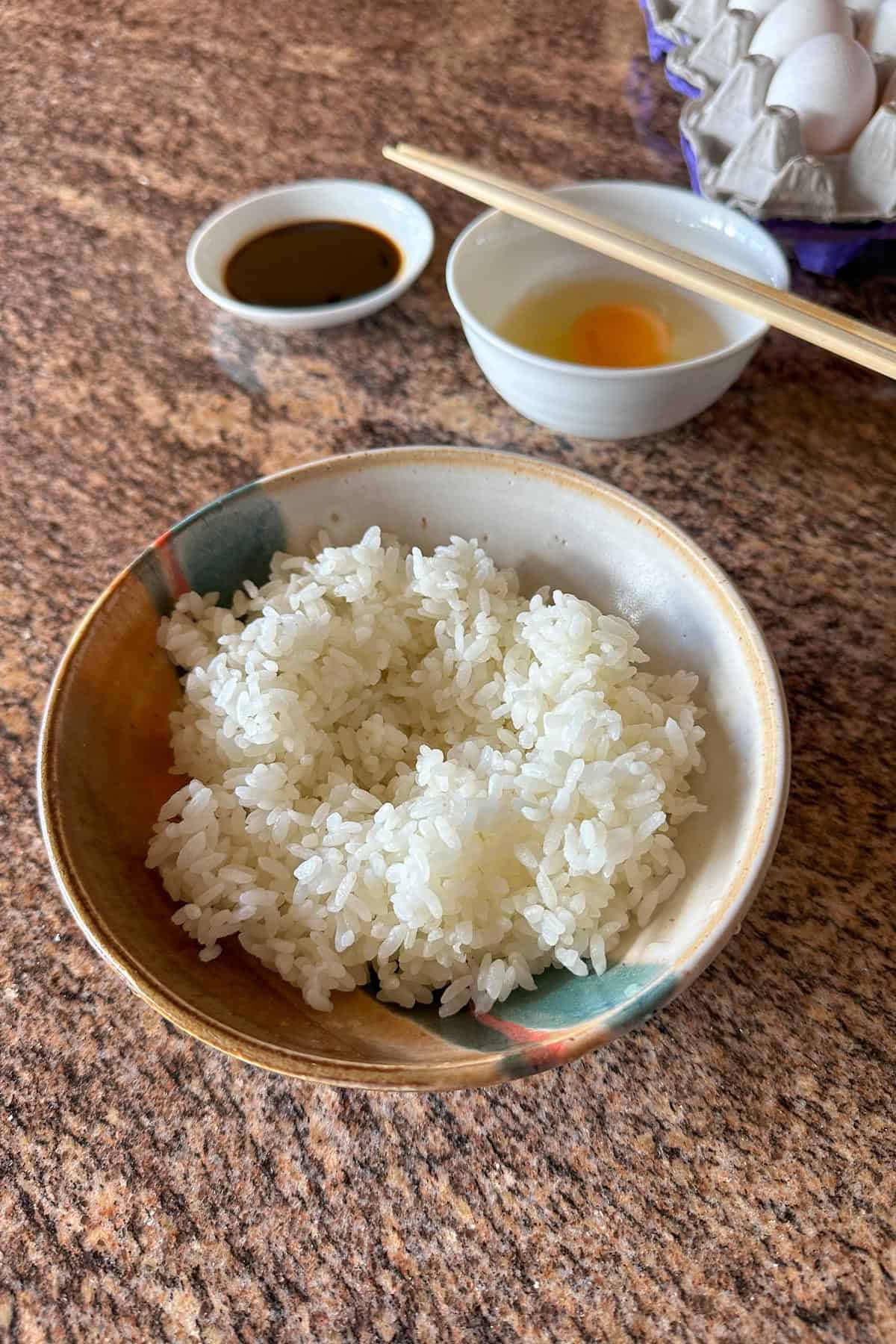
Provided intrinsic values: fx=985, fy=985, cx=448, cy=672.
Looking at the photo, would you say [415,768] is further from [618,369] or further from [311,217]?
[311,217]

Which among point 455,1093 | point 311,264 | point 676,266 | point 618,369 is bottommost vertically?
point 455,1093

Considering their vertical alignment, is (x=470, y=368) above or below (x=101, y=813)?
above

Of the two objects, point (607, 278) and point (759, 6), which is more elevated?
point (759, 6)

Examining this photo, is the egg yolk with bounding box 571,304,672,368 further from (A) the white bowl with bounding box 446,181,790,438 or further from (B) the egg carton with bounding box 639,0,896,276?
(B) the egg carton with bounding box 639,0,896,276

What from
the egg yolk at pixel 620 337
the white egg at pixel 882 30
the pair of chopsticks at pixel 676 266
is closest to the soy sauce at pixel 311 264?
the pair of chopsticks at pixel 676 266

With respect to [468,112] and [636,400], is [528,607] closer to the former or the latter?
[636,400]

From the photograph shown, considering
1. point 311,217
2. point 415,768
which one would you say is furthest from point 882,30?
point 415,768

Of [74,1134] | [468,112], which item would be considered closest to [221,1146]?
[74,1134]
